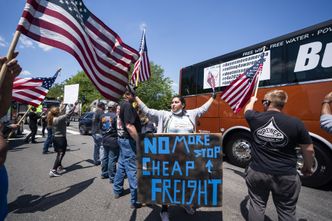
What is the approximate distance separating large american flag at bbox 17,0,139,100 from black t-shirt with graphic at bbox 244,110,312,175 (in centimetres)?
202

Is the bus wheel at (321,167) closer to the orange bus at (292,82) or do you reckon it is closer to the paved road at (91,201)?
the orange bus at (292,82)

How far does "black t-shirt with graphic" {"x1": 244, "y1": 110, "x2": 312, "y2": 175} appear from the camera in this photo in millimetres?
2090

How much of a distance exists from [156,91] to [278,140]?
3261 cm

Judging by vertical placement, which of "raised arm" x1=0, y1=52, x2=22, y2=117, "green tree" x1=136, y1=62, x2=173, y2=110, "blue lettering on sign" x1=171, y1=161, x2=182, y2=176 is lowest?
"blue lettering on sign" x1=171, y1=161, x2=182, y2=176

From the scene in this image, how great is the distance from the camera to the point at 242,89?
4.52 metres

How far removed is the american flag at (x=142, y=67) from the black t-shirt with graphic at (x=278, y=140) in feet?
6.42

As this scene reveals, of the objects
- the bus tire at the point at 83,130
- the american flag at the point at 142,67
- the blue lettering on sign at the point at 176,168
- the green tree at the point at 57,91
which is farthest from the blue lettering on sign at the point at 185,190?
the green tree at the point at 57,91

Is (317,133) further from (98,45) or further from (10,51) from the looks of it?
(10,51)

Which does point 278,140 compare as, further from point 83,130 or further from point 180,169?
point 83,130

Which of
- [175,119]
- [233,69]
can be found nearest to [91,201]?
[175,119]

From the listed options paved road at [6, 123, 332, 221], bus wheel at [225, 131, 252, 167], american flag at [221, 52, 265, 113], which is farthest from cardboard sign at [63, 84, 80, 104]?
american flag at [221, 52, 265, 113]

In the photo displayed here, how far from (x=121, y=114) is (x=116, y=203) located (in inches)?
65.6

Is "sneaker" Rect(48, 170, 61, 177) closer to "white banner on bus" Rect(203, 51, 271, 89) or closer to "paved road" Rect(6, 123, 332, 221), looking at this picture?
"paved road" Rect(6, 123, 332, 221)

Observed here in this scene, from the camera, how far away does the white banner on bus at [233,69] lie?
5770 millimetres
